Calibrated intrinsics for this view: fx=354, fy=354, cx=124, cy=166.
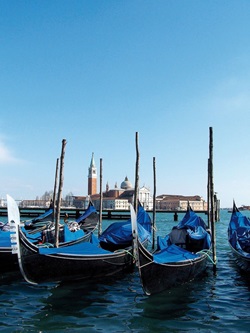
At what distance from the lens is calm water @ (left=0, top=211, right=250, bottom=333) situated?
488 centimetres

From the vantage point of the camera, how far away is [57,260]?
6414mm

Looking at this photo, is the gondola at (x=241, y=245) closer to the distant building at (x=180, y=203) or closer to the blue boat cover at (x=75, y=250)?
the blue boat cover at (x=75, y=250)

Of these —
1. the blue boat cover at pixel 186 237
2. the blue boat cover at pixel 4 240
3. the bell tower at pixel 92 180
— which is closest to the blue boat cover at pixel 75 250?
the blue boat cover at pixel 4 240

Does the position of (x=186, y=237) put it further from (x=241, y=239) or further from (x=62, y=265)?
(x=62, y=265)

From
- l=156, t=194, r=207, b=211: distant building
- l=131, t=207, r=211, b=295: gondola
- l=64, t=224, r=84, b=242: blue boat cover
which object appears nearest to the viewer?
l=131, t=207, r=211, b=295: gondola

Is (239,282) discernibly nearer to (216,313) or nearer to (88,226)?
(216,313)

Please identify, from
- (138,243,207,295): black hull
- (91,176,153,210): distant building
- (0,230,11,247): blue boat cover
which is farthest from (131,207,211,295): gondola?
(91,176,153,210): distant building

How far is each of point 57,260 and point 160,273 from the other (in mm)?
1866

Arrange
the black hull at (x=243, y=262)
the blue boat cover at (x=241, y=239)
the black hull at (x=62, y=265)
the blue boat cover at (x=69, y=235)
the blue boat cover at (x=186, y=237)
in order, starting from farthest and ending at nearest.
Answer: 1. the blue boat cover at (x=69, y=235)
2. the blue boat cover at (x=186, y=237)
3. the blue boat cover at (x=241, y=239)
4. the black hull at (x=243, y=262)
5. the black hull at (x=62, y=265)

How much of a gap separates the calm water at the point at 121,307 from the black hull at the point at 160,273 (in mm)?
159

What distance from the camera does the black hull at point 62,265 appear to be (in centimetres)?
612

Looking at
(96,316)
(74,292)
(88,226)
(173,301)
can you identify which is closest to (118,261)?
(74,292)

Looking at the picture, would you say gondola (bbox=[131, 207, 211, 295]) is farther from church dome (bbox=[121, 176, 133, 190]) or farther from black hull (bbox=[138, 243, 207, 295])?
church dome (bbox=[121, 176, 133, 190])

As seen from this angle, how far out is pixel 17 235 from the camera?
591 centimetres
